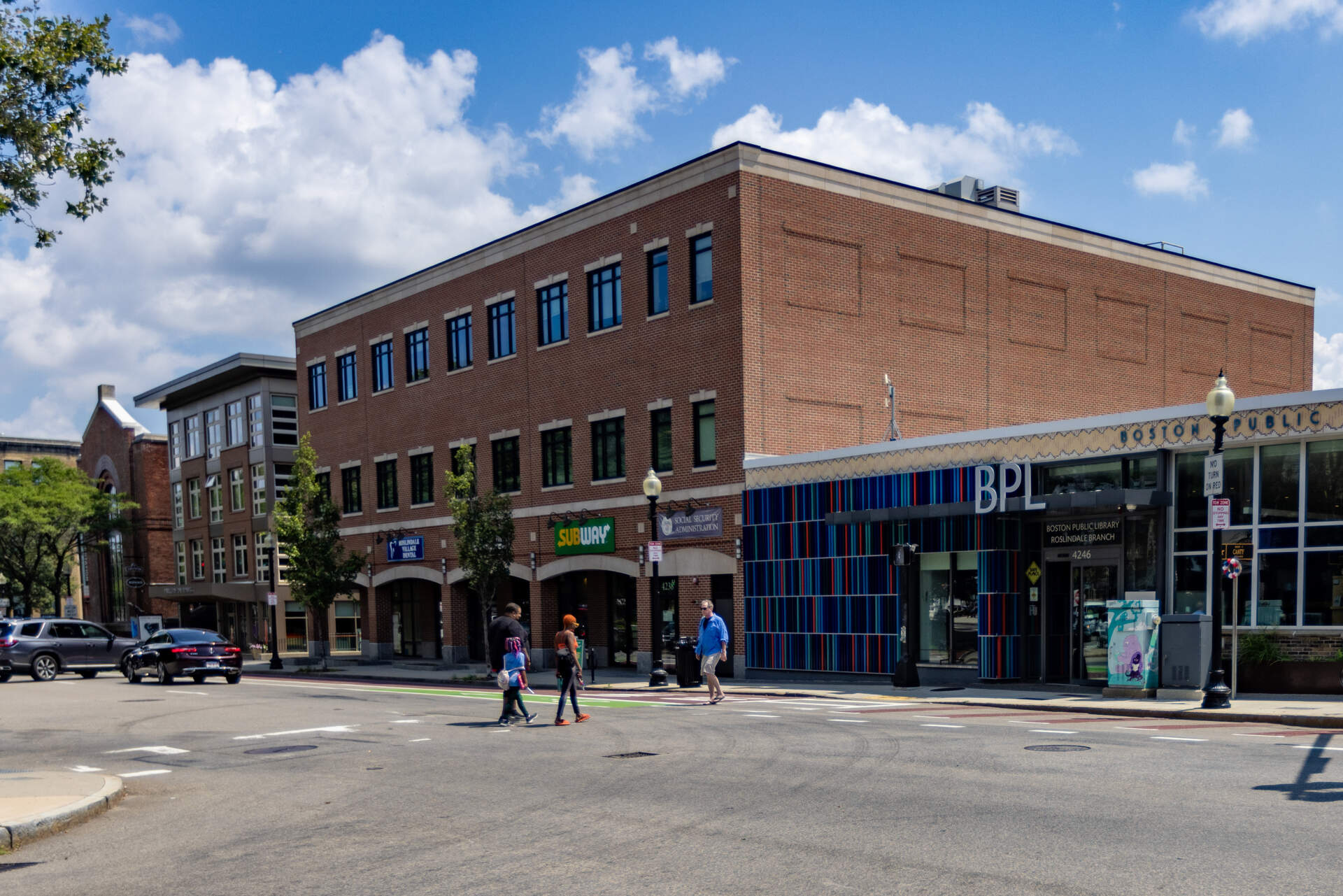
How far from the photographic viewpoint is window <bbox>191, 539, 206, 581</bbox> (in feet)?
203

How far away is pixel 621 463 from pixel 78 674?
1960 cm

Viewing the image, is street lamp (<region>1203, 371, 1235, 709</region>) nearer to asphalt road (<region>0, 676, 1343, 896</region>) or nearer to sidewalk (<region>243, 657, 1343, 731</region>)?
sidewalk (<region>243, 657, 1343, 731</region>)

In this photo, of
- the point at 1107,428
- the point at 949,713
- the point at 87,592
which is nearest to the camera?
the point at 949,713

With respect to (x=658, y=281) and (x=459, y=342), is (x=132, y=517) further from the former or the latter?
(x=658, y=281)

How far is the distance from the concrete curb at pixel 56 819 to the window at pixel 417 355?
30.9 m

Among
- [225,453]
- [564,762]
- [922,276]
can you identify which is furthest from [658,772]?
[225,453]

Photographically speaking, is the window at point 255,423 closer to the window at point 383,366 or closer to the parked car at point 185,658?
the window at point 383,366

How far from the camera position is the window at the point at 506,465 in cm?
3778

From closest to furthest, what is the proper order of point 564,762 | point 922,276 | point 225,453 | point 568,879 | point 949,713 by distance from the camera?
point 568,879
point 564,762
point 949,713
point 922,276
point 225,453

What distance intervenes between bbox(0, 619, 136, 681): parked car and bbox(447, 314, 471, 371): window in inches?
529

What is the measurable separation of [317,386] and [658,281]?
2236 centimetres

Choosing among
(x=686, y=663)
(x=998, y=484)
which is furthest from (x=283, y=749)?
(x=998, y=484)

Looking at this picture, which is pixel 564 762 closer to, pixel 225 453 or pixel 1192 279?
pixel 1192 279

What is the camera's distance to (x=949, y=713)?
61.8 ft
